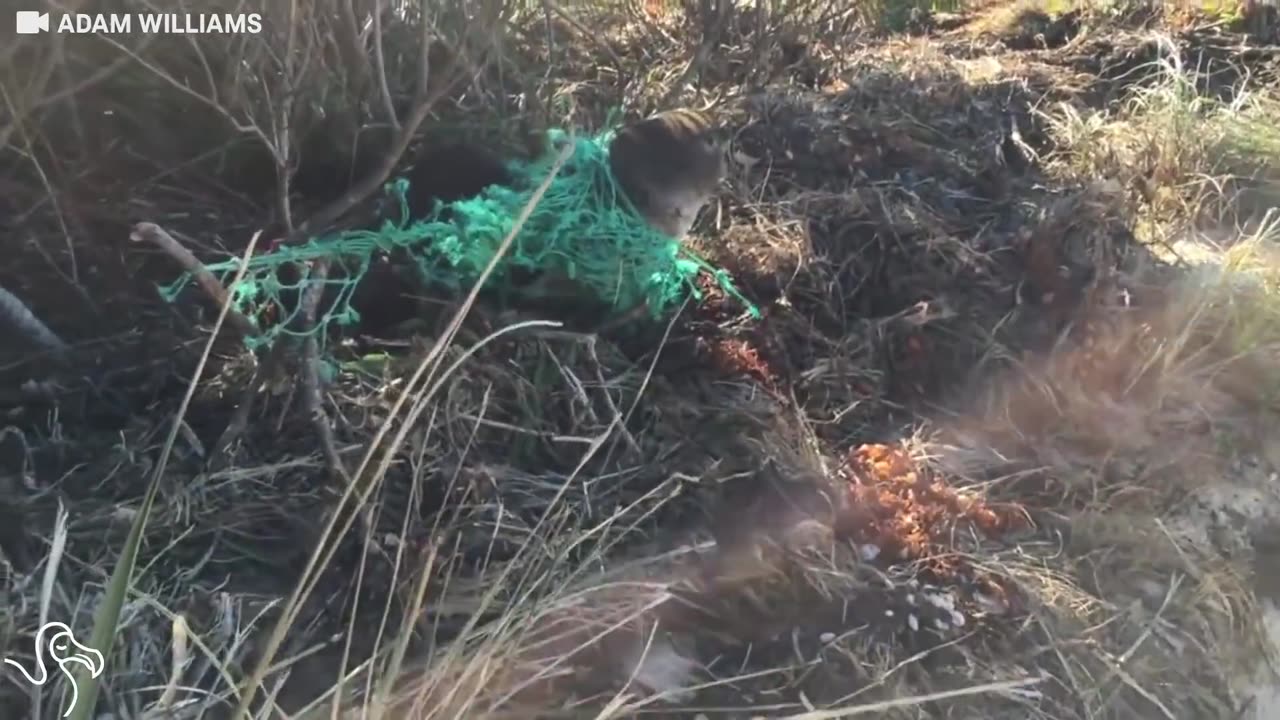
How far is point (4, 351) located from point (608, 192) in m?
1.14

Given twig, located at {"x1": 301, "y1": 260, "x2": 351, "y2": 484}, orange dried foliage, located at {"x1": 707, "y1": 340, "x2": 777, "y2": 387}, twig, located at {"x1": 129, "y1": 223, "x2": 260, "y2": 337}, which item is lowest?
orange dried foliage, located at {"x1": 707, "y1": 340, "x2": 777, "y2": 387}

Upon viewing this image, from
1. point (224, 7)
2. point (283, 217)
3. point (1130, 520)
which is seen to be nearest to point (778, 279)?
point (1130, 520)

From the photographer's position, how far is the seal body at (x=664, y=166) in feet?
8.25

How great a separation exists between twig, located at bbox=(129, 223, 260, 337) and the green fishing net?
79mm

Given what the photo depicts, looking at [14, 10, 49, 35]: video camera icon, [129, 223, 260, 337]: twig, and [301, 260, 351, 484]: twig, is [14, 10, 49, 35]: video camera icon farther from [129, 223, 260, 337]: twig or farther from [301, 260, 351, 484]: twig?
[301, 260, 351, 484]: twig

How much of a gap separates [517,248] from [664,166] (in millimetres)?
335

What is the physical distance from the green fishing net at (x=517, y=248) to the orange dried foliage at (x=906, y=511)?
54 centimetres

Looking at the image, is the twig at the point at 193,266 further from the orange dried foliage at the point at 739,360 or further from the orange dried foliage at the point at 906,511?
the orange dried foliage at the point at 906,511

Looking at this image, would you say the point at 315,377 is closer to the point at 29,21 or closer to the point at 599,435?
the point at 599,435

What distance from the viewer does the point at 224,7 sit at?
2.29 metres

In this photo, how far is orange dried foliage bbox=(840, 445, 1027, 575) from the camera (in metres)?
2.29

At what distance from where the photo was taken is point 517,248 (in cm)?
246

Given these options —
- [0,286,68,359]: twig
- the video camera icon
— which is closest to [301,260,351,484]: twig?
[0,286,68,359]: twig

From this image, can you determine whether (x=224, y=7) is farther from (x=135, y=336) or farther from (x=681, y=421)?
(x=681, y=421)
